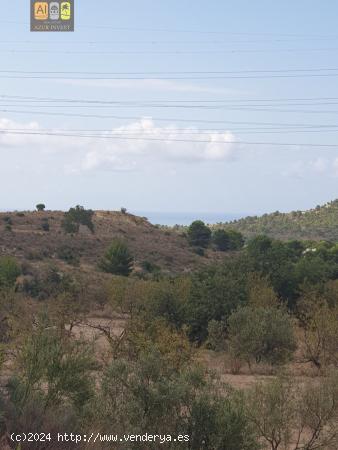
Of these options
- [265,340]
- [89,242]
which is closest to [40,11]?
[265,340]

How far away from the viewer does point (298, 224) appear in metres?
151

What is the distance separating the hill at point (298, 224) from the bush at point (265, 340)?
94.5 metres

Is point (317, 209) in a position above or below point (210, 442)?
above

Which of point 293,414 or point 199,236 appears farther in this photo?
point 199,236

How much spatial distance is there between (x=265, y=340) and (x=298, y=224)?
120 metres

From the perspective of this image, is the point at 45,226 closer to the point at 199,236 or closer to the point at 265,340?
the point at 199,236

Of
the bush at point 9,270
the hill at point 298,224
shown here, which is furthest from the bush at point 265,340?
the hill at point 298,224

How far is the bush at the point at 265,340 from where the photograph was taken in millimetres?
33375

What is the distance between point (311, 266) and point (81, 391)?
39937 millimetres

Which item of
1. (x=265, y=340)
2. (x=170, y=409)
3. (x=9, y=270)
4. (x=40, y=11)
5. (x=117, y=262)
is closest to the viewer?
(x=170, y=409)

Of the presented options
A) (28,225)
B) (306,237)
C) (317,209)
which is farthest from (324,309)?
(317,209)

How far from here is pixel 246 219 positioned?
179625mm

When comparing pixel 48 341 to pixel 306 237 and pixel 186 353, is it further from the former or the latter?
pixel 306 237

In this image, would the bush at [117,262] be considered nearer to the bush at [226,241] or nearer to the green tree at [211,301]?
the green tree at [211,301]
